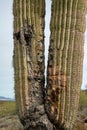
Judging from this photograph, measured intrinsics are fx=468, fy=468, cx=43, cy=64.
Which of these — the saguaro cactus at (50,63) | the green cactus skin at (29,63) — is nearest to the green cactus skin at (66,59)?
the saguaro cactus at (50,63)

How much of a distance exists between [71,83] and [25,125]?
4.80ft

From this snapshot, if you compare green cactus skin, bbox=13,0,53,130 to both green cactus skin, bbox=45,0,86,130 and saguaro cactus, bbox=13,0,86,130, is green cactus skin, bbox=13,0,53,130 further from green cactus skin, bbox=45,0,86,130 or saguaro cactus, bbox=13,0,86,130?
green cactus skin, bbox=45,0,86,130

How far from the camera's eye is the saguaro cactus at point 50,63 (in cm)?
994

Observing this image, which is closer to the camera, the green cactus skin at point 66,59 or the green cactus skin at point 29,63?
the green cactus skin at point 66,59

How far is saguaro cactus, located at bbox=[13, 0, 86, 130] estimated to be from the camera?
32.6 ft

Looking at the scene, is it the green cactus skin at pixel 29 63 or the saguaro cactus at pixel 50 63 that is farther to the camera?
the green cactus skin at pixel 29 63

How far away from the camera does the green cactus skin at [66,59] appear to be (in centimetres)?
992

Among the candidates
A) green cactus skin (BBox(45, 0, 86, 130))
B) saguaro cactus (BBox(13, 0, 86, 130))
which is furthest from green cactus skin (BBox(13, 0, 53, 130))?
green cactus skin (BBox(45, 0, 86, 130))

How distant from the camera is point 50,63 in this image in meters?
10.1

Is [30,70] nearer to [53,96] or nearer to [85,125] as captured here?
[53,96]

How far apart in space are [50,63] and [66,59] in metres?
0.42

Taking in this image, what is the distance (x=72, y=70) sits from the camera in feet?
32.5

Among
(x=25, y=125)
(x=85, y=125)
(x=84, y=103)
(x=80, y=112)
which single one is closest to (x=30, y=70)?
(x=25, y=125)

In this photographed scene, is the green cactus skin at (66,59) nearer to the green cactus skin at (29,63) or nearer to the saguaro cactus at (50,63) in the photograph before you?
the saguaro cactus at (50,63)
